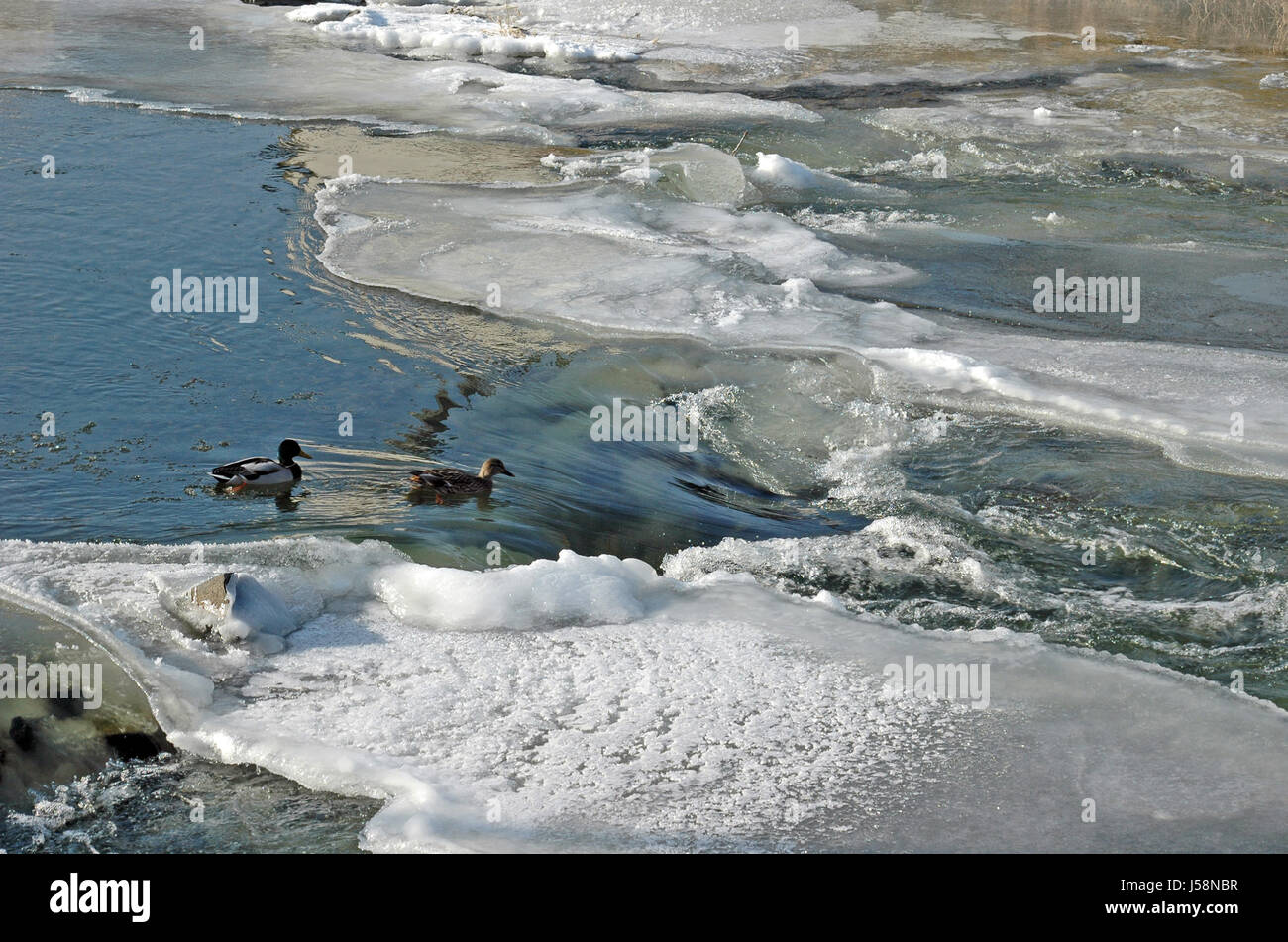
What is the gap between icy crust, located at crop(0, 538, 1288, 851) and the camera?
4441 mm

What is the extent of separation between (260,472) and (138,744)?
2.22 m

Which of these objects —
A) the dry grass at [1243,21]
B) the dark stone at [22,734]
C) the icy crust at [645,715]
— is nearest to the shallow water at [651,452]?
the icy crust at [645,715]

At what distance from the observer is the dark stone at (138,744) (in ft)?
15.5

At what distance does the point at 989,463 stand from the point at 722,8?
54.8 ft

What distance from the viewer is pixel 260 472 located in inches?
266

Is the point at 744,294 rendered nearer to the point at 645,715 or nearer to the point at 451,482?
the point at 451,482

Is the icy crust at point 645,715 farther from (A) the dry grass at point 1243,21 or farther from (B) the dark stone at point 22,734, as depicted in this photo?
(A) the dry grass at point 1243,21

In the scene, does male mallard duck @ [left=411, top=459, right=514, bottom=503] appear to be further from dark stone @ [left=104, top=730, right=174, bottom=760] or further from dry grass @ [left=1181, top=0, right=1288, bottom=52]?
dry grass @ [left=1181, top=0, right=1288, bottom=52]

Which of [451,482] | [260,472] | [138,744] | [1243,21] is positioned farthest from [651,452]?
[1243,21]

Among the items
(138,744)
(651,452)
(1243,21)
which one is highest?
(1243,21)

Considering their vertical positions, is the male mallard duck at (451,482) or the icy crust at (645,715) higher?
the male mallard duck at (451,482)

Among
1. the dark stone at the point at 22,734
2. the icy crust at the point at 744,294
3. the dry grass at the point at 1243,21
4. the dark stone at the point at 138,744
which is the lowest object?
the dark stone at the point at 138,744

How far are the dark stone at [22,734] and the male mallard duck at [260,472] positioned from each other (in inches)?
83.0
